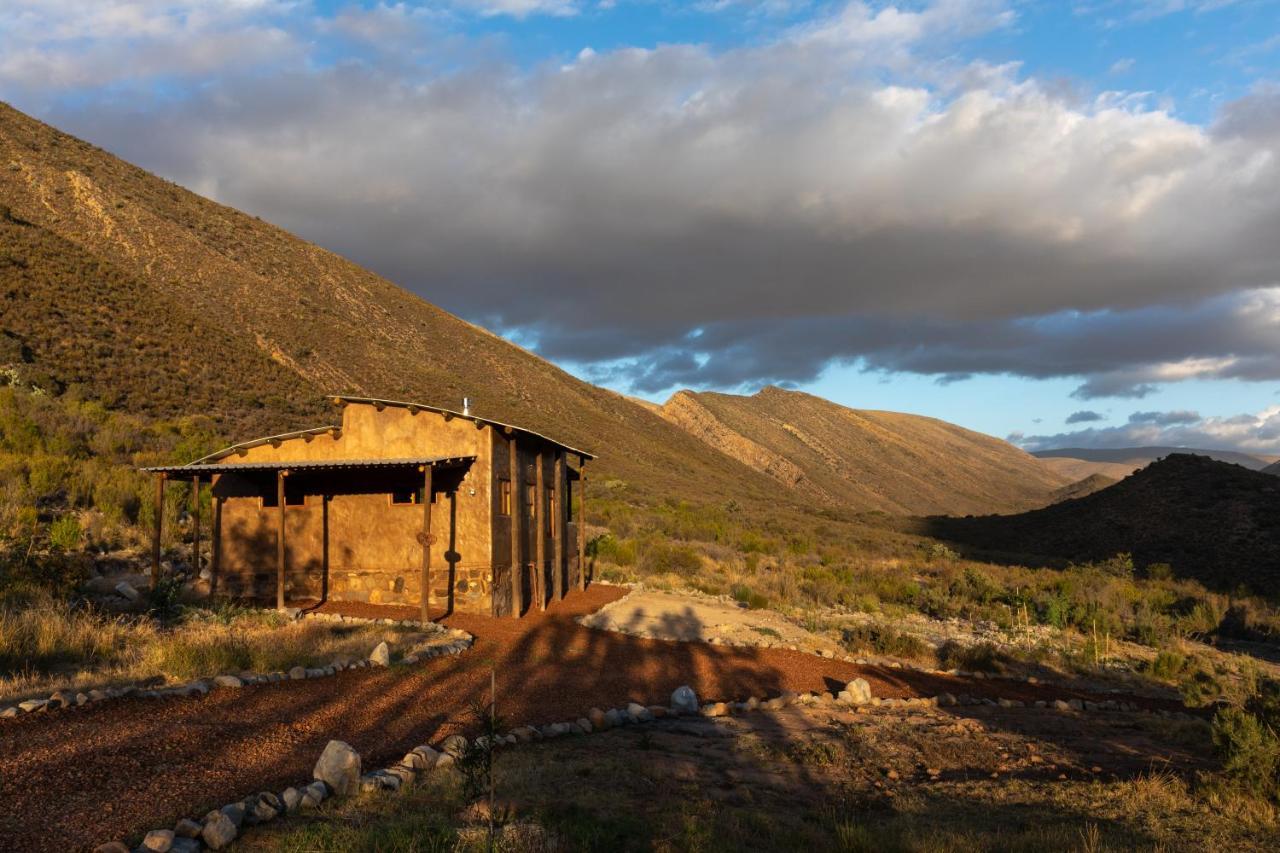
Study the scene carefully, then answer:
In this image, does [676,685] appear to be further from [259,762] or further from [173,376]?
[173,376]

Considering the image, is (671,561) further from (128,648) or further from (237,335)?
(237,335)

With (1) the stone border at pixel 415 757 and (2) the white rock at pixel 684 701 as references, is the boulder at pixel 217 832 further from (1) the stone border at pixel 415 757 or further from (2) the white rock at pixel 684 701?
(2) the white rock at pixel 684 701

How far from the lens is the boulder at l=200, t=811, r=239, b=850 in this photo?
18.1ft

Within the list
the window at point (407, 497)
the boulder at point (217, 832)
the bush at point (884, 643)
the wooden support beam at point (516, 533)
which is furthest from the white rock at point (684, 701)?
the window at point (407, 497)

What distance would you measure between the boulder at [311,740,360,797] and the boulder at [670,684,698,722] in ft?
16.6

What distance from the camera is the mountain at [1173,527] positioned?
3512 centimetres

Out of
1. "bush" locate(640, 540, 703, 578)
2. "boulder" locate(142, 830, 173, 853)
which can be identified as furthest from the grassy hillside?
"boulder" locate(142, 830, 173, 853)

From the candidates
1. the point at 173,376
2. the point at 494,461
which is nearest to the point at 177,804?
the point at 494,461

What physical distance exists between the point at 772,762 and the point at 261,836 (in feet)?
15.8

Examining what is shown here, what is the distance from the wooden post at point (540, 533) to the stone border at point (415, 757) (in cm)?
821

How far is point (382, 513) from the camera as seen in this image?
18.4 metres

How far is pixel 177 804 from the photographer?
6094 mm

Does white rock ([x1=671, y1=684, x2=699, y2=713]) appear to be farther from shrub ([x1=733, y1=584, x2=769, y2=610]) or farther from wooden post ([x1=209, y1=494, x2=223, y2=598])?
wooden post ([x1=209, y1=494, x2=223, y2=598])

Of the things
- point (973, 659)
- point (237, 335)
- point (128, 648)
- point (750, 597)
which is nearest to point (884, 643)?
point (973, 659)
